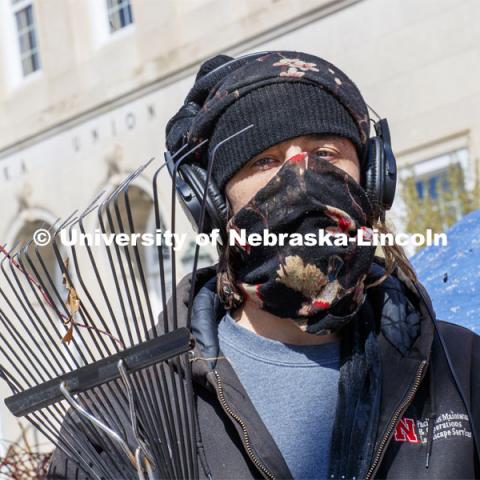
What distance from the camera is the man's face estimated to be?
2285 millimetres

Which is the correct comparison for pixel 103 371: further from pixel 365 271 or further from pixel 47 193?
pixel 47 193

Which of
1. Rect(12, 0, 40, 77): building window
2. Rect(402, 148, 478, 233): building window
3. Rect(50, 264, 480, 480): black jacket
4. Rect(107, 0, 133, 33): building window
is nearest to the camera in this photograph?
Rect(50, 264, 480, 480): black jacket

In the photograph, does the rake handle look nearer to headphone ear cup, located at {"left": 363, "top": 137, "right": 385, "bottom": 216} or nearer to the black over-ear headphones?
the black over-ear headphones

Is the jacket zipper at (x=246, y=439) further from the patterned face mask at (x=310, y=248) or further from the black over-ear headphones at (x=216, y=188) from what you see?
the black over-ear headphones at (x=216, y=188)

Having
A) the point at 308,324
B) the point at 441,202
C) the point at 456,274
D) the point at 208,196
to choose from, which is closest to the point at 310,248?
the point at 308,324

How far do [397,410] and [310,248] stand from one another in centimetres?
32

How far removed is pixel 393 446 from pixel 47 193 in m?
13.3

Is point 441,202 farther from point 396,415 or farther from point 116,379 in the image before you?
point 116,379

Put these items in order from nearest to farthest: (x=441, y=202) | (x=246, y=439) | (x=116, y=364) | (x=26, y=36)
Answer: (x=116, y=364) < (x=246, y=439) < (x=441, y=202) < (x=26, y=36)

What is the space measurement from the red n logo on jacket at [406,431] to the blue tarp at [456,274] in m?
0.61

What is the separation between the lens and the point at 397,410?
2.19 meters

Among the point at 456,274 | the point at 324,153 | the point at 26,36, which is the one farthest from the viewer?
the point at 26,36

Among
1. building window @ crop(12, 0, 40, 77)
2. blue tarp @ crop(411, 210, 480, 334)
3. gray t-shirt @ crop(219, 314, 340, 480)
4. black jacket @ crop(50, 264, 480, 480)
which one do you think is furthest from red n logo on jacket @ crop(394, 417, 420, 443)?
building window @ crop(12, 0, 40, 77)

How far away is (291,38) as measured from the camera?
11594 mm
